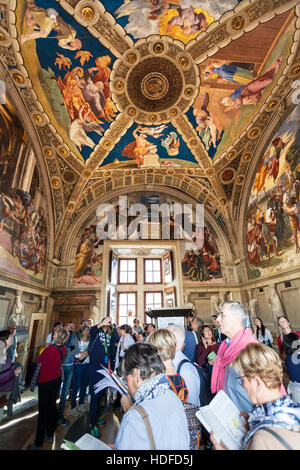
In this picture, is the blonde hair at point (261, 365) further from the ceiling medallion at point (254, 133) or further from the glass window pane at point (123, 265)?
the glass window pane at point (123, 265)

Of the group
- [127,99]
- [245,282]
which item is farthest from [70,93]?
[245,282]

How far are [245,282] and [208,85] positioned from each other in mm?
8605

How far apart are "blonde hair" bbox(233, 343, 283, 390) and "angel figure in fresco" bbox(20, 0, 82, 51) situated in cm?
878

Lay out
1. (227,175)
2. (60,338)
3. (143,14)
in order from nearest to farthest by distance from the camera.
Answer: (60,338)
(143,14)
(227,175)

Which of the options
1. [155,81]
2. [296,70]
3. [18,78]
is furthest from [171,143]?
[18,78]

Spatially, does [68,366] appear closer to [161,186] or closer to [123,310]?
[123,310]

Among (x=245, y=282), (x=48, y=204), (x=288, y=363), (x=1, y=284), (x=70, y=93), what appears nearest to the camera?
(x=288, y=363)

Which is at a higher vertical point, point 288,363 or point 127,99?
point 127,99

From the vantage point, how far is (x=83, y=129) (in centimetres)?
870

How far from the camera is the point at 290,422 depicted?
1.06 metres

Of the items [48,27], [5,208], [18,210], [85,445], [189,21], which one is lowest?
[85,445]

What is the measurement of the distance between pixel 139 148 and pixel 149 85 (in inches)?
104

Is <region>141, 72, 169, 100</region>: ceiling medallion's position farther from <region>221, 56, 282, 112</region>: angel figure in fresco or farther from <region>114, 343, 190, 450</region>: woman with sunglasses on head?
<region>114, 343, 190, 450</region>: woman with sunglasses on head

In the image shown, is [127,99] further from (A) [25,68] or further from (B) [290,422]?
(B) [290,422]
